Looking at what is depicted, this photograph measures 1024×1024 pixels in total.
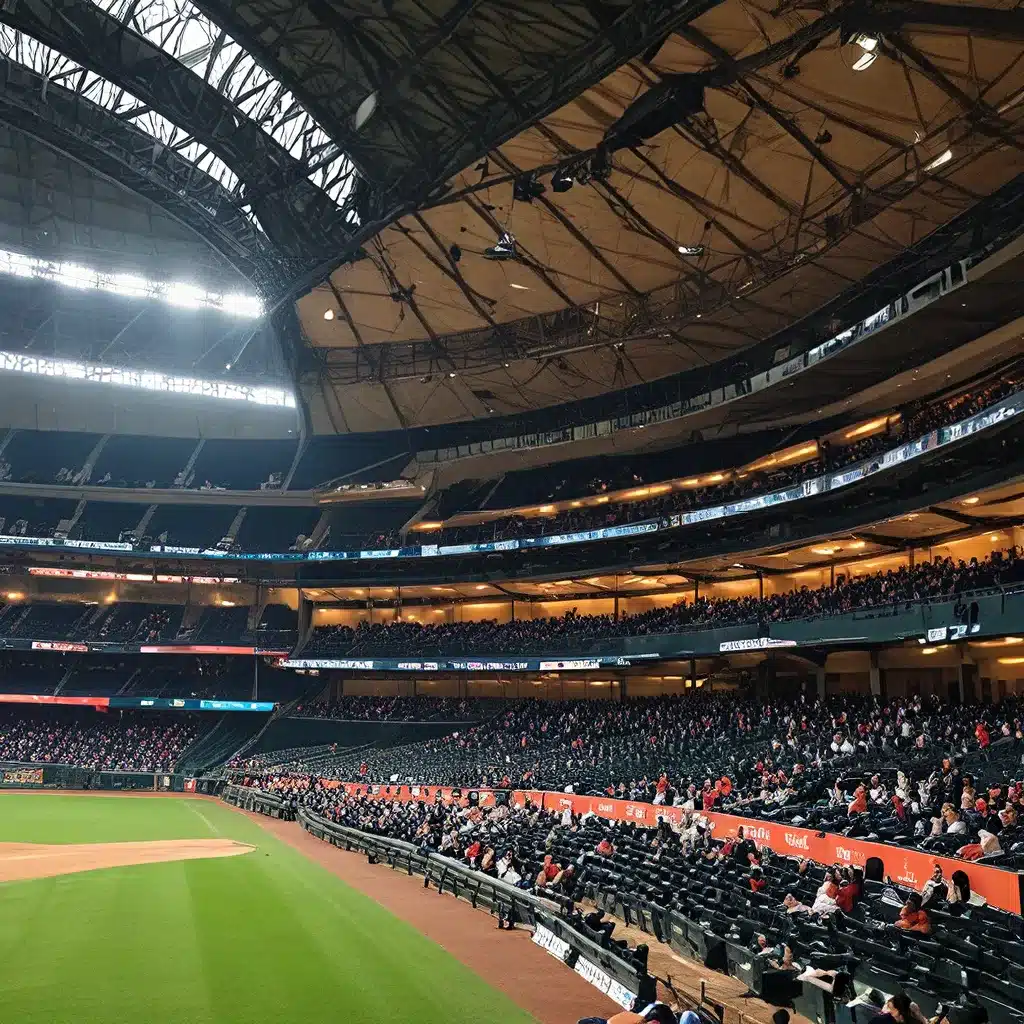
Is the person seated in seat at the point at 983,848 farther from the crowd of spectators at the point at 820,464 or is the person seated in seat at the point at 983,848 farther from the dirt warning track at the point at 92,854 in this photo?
the dirt warning track at the point at 92,854

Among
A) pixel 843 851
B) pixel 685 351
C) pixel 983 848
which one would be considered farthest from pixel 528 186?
pixel 983 848

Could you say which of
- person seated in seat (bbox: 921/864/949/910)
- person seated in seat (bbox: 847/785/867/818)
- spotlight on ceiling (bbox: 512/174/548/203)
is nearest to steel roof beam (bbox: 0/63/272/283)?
spotlight on ceiling (bbox: 512/174/548/203)

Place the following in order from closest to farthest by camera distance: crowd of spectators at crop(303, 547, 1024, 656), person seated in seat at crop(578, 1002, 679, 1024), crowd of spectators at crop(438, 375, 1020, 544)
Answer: person seated in seat at crop(578, 1002, 679, 1024)
crowd of spectators at crop(303, 547, 1024, 656)
crowd of spectators at crop(438, 375, 1020, 544)

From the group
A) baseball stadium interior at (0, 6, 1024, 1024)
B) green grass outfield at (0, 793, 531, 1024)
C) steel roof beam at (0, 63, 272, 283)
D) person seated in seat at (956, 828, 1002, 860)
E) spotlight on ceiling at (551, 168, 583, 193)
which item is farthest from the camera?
steel roof beam at (0, 63, 272, 283)

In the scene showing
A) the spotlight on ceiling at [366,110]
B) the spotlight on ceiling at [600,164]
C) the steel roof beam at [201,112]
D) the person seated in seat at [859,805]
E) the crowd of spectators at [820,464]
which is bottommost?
the person seated in seat at [859,805]

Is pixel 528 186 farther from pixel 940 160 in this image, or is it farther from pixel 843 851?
pixel 843 851

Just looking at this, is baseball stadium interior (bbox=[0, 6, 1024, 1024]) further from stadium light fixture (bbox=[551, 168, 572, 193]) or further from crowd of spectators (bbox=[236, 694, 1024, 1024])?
stadium light fixture (bbox=[551, 168, 572, 193])

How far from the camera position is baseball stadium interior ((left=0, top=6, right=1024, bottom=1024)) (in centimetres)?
1606

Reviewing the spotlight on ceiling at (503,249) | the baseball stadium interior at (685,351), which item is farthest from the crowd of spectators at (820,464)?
the spotlight on ceiling at (503,249)

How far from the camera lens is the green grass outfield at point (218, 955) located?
36.7ft

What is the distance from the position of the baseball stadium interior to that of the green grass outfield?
1.51 feet

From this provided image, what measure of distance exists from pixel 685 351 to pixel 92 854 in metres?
31.5

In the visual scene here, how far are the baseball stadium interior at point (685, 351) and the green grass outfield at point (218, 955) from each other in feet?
1.51

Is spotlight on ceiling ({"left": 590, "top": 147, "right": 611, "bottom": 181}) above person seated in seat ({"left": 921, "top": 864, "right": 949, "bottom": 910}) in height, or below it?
above
